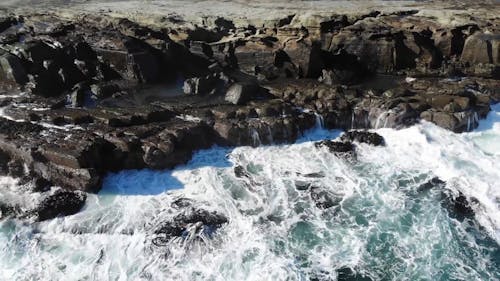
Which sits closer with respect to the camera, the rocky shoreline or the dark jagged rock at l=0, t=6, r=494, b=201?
the rocky shoreline

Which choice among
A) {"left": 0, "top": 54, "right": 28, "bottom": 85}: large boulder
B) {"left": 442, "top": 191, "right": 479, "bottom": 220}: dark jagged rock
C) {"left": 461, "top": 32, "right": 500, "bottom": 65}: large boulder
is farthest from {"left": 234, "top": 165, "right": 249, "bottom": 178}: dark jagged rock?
{"left": 461, "top": 32, "right": 500, "bottom": 65}: large boulder

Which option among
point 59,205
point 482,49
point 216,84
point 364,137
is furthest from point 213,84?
point 482,49

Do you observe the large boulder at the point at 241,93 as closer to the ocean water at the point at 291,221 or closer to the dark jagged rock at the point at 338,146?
the ocean water at the point at 291,221

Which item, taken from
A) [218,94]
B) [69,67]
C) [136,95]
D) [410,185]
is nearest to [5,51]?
[69,67]

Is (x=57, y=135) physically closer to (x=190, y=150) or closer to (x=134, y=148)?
(x=134, y=148)

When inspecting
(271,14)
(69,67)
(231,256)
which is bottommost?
(231,256)

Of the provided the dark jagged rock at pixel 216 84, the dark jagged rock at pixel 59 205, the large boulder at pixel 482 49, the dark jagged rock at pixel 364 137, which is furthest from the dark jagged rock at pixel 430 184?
the dark jagged rock at pixel 59 205

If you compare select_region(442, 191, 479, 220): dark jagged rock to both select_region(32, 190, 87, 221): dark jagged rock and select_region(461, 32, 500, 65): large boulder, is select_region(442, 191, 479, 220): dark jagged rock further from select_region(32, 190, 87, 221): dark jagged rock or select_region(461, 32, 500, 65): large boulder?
select_region(32, 190, 87, 221): dark jagged rock
